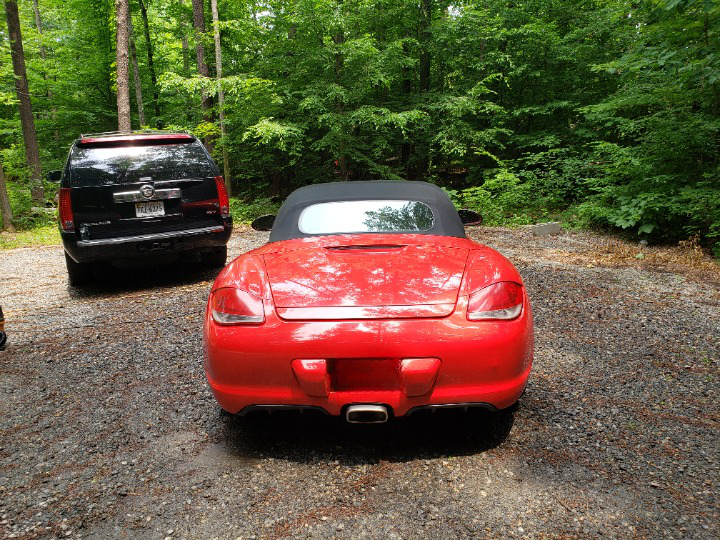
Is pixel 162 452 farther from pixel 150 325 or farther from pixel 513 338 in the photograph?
pixel 150 325

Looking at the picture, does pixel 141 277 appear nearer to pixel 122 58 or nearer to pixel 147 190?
pixel 147 190

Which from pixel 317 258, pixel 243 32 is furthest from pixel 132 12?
pixel 317 258

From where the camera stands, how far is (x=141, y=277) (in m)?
6.86

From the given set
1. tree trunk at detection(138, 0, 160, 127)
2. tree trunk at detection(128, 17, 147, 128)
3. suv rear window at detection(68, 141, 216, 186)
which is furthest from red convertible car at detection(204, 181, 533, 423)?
tree trunk at detection(138, 0, 160, 127)

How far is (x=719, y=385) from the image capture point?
312cm

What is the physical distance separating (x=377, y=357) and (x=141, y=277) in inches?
225

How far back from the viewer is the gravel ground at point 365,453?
1.93 m

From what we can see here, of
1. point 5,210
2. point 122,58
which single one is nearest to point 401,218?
point 122,58

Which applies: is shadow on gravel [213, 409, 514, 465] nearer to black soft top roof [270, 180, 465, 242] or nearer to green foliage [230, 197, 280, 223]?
black soft top roof [270, 180, 465, 242]

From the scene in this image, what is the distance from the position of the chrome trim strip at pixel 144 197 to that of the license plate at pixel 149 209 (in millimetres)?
63

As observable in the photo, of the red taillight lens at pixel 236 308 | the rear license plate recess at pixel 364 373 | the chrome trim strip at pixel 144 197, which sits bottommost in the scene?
the rear license plate recess at pixel 364 373

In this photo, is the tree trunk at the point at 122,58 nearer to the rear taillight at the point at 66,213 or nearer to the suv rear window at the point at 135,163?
the suv rear window at the point at 135,163

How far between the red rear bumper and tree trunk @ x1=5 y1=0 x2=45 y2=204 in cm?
1686

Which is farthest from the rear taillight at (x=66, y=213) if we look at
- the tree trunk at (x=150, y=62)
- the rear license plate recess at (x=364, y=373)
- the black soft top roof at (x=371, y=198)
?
the tree trunk at (x=150, y=62)
